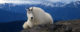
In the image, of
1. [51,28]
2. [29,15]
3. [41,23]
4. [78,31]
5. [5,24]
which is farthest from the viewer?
[5,24]

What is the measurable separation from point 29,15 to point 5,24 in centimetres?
5949

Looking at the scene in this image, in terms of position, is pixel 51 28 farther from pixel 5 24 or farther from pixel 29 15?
pixel 5 24

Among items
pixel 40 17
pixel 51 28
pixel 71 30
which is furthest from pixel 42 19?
pixel 71 30

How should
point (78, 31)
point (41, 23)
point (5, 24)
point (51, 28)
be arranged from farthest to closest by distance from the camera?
point (5, 24) < point (41, 23) < point (51, 28) < point (78, 31)

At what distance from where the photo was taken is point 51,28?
34.1ft

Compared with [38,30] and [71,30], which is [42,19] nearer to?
[38,30]

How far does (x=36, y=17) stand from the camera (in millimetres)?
11969

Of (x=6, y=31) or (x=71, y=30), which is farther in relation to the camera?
(x=6, y=31)


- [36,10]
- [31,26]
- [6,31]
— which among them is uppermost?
[36,10]

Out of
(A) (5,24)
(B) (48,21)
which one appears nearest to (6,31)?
(A) (5,24)

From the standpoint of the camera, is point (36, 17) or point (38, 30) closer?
point (38, 30)

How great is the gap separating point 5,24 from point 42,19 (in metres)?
58.8

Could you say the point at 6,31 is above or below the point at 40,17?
below

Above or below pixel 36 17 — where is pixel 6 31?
below
